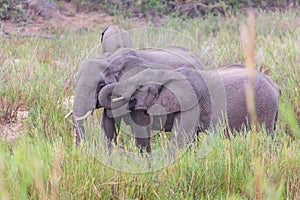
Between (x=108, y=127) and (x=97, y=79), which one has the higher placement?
(x=97, y=79)

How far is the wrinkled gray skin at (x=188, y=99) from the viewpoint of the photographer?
3.04m

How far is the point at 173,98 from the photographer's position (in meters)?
3.07

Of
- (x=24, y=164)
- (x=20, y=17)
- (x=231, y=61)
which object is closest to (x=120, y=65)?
(x=24, y=164)

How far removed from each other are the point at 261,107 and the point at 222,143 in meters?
0.61

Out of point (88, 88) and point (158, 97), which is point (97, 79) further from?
point (158, 97)

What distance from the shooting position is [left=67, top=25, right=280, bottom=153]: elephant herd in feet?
9.96

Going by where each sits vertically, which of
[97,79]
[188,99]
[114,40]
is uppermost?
[114,40]

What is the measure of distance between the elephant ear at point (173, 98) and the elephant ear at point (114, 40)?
0.53 meters

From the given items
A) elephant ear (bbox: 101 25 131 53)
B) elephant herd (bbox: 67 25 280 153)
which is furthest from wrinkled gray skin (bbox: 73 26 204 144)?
elephant ear (bbox: 101 25 131 53)

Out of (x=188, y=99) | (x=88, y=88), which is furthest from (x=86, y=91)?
(x=188, y=99)

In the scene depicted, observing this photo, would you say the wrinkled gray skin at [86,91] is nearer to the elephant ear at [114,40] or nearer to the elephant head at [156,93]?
the elephant head at [156,93]

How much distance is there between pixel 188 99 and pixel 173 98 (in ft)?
0.28

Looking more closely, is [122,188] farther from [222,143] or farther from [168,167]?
[222,143]

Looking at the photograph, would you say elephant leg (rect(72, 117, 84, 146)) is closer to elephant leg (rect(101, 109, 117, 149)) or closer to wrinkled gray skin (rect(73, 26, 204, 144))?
wrinkled gray skin (rect(73, 26, 204, 144))
